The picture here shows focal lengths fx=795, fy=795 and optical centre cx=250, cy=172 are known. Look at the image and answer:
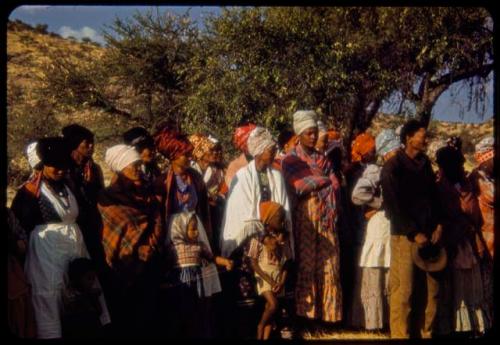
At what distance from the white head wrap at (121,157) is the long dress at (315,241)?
1516 millimetres

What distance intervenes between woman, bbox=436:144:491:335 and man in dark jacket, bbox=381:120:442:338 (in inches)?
7.8

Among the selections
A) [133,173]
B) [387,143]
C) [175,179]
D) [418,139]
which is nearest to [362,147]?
[387,143]

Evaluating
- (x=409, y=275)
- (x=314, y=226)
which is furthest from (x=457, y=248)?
(x=314, y=226)

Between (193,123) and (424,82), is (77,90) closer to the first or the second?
(193,123)

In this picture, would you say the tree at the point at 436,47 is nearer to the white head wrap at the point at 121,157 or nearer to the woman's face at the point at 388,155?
the woman's face at the point at 388,155

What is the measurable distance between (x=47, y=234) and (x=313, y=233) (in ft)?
7.62

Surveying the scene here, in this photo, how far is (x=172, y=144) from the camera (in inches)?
246

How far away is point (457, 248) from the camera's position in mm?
7086

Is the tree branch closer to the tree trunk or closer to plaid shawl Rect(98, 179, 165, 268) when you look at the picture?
the tree trunk

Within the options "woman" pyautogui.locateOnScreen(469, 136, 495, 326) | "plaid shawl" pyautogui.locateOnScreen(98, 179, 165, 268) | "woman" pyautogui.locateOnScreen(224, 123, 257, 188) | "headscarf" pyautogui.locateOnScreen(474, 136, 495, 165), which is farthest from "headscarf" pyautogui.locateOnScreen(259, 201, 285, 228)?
"headscarf" pyautogui.locateOnScreen(474, 136, 495, 165)

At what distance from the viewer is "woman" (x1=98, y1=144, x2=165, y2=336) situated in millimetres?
6066

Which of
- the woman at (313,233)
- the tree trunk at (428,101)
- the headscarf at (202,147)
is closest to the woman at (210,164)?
the headscarf at (202,147)

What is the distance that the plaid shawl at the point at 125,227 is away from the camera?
19.9 feet

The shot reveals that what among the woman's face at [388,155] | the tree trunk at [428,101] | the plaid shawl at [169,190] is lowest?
the plaid shawl at [169,190]
